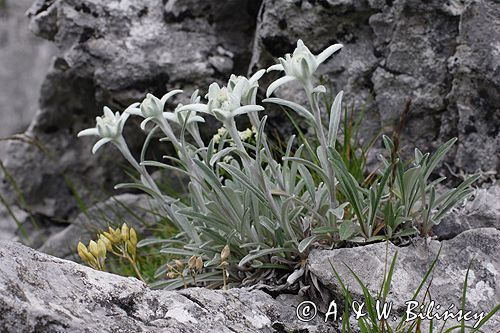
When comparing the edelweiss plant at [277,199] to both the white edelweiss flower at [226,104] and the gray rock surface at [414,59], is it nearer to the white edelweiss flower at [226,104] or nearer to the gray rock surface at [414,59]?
the white edelweiss flower at [226,104]

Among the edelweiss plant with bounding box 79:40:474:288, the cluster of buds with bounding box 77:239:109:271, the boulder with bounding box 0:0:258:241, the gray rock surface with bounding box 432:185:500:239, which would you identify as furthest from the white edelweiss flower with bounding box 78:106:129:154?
the boulder with bounding box 0:0:258:241

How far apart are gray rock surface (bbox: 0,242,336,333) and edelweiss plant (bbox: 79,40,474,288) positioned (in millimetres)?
288

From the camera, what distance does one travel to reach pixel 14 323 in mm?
1925

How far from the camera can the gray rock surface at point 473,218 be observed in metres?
3.03

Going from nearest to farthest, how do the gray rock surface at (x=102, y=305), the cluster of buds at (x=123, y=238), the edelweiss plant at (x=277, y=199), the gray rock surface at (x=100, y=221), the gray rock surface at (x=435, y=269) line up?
the gray rock surface at (x=102, y=305), the gray rock surface at (x=435, y=269), the edelweiss plant at (x=277, y=199), the cluster of buds at (x=123, y=238), the gray rock surface at (x=100, y=221)

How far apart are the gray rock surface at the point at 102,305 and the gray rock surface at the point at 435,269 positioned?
252mm

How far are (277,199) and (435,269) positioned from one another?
0.77m

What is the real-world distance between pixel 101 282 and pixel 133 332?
0.26 meters

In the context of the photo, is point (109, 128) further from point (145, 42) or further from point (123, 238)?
point (145, 42)

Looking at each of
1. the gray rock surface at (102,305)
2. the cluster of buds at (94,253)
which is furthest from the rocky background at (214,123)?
the cluster of buds at (94,253)

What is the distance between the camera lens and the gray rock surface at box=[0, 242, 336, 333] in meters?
1.97

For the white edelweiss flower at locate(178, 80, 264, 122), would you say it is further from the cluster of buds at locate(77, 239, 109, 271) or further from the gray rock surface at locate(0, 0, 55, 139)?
the gray rock surface at locate(0, 0, 55, 139)

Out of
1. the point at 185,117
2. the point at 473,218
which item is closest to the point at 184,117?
the point at 185,117

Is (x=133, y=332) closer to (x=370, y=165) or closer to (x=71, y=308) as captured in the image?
(x=71, y=308)
